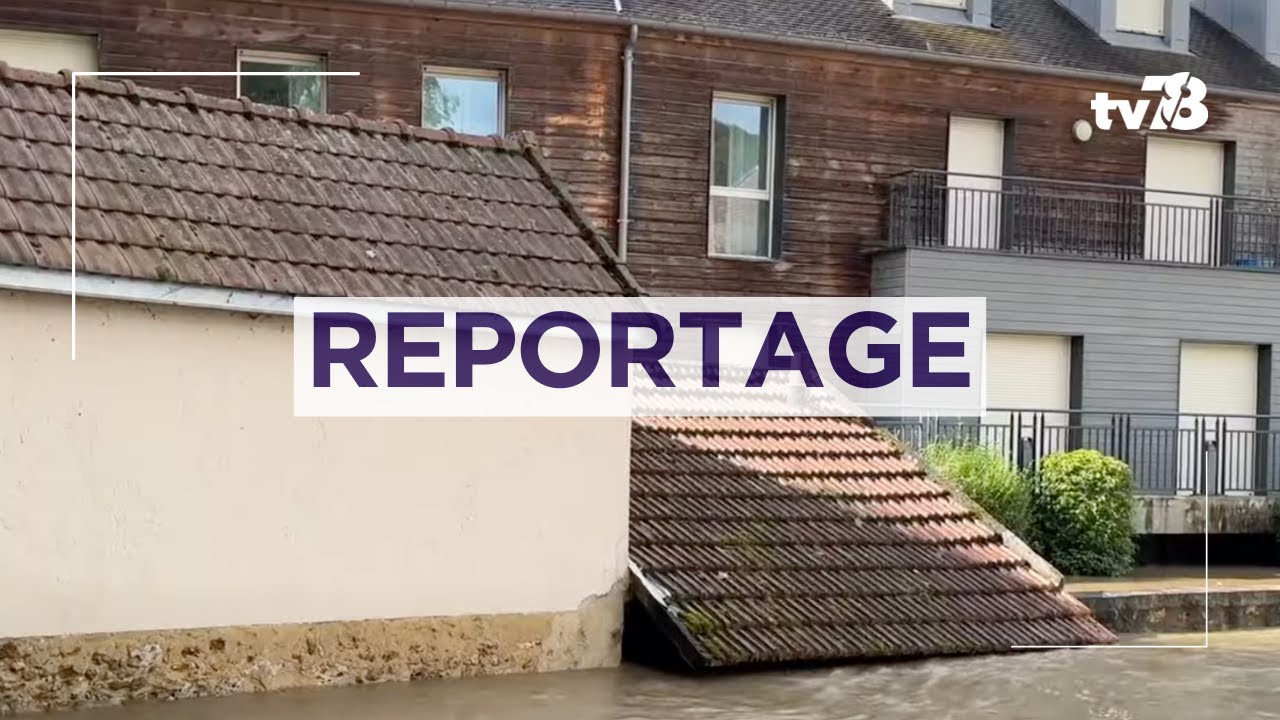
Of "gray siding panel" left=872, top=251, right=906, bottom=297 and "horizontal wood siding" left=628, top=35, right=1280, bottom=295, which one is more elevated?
"horizontal wood siding" left=628, top=35, right=1280, bottom=295

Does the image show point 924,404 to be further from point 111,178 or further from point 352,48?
point 111,178

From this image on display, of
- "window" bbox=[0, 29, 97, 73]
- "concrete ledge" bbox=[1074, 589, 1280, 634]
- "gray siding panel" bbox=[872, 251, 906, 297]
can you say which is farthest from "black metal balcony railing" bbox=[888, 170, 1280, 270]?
"window" bbox=[0, 29, 97, 73]

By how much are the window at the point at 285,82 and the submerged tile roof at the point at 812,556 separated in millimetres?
8038

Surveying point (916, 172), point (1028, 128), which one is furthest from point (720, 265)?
point (1028, 128)

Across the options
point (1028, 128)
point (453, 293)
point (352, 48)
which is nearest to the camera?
point (453, 293)

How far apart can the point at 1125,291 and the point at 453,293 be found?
1599 centimetres

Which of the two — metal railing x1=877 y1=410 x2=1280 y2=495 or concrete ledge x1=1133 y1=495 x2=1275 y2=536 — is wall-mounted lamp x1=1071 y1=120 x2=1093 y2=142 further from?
concrete ledge x1=1133 y1=495 x2=1275 y2=536

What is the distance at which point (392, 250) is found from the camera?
1195cm

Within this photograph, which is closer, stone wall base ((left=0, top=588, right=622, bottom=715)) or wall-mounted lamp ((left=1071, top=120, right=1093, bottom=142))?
stone wall base ((left=0, top=588, right=622, bottom=715))

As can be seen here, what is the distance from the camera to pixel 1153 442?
81.3 ft

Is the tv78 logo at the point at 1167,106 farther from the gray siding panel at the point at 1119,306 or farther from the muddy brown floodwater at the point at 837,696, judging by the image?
the muddy brown floodwater at the point at 837,696

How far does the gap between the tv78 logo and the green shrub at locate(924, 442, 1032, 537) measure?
8.24 meters

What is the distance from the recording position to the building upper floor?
2189 centimetres

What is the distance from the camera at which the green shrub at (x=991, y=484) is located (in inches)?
760
